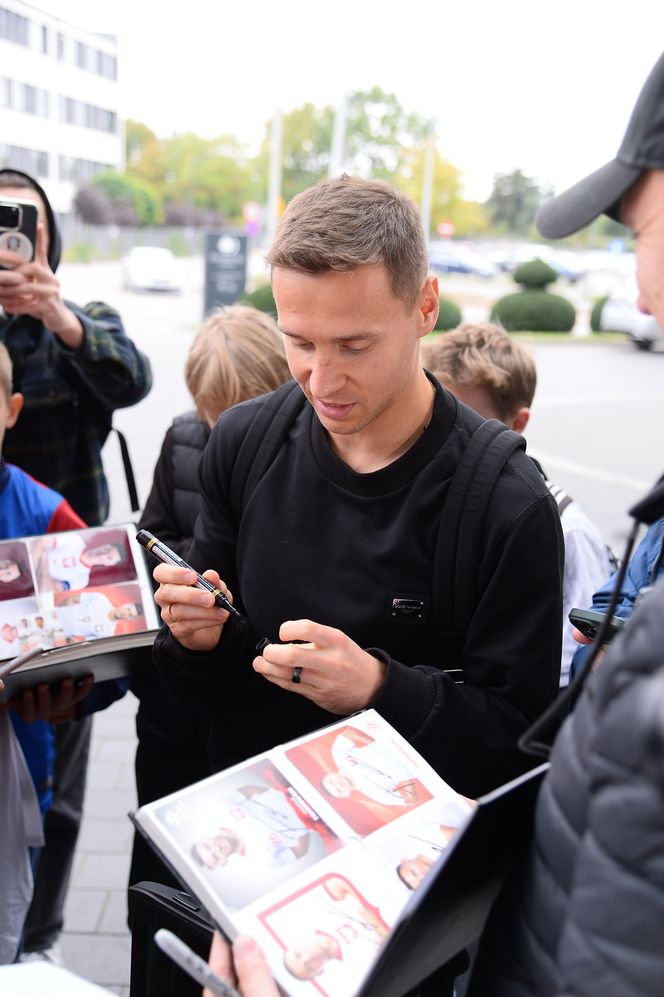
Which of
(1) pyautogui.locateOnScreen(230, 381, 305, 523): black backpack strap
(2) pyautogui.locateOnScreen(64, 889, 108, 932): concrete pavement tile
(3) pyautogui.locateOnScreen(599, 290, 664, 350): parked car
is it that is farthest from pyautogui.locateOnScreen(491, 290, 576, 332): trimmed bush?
(1) pyautogui.locateOnScreen(230, 381, 305, 523): black backpack strap

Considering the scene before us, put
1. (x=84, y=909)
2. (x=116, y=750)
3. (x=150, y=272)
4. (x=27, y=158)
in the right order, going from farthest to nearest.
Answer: (x=27, y=158) → (x=150, y=272) → (x=116, y=750) → (x=84, y=909)

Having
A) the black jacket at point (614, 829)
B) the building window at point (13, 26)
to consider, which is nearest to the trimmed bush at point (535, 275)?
the building window at point (13, 26)

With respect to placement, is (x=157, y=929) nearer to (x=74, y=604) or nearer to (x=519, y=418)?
(x=74, y=604)

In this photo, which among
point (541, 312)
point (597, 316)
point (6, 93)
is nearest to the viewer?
point (541, 312)

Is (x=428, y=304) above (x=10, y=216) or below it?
below

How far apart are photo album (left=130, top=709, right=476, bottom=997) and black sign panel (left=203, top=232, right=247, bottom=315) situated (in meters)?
16.0

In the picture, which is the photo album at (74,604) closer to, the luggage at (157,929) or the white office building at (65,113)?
the luggage at (157,929)

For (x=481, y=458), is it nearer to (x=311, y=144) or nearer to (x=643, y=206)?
(x=643, y=206)

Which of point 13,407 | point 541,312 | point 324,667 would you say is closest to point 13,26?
point 541,312

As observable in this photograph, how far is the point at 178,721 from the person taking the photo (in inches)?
95.1

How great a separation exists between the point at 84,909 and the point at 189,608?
76.7 inches

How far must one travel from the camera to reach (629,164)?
36.0 inches

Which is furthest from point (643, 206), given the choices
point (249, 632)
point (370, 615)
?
point (249, 632)

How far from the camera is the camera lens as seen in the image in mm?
2484
